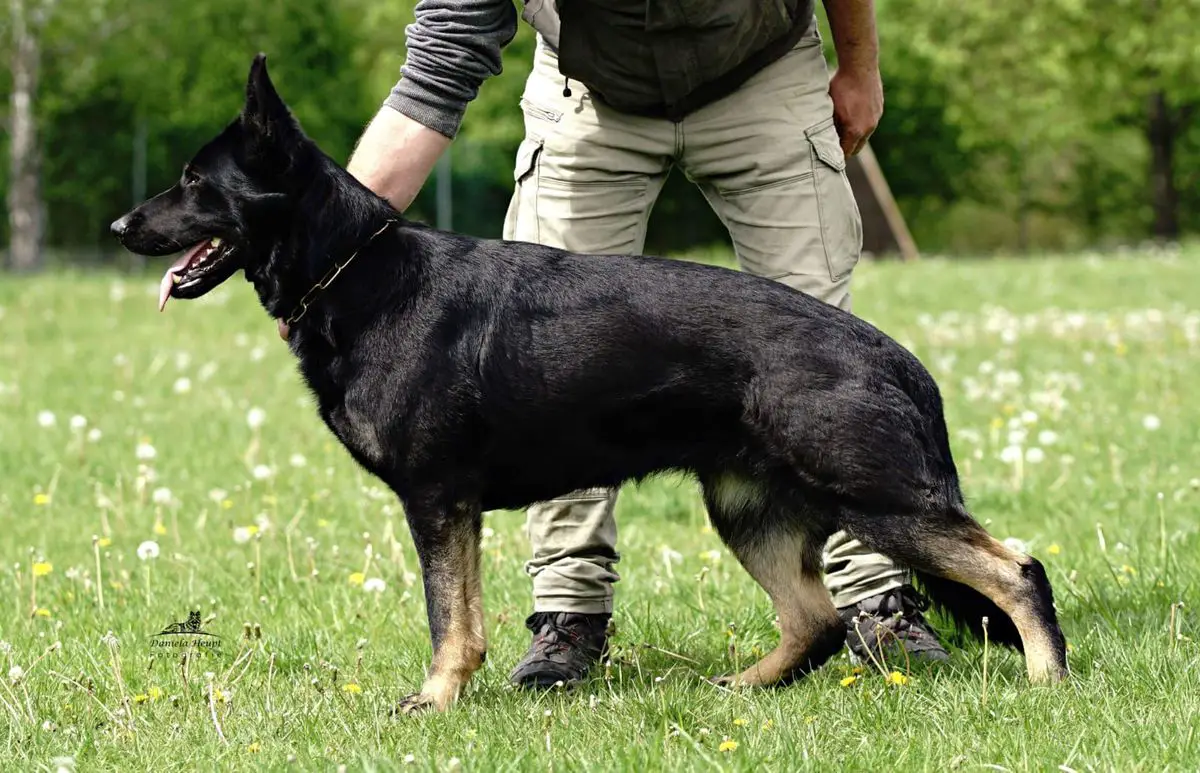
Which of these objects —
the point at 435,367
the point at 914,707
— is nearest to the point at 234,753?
the point at 435,367

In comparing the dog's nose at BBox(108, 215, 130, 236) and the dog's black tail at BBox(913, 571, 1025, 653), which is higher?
the dog's nose at BBox(108, 215, 130, 236)

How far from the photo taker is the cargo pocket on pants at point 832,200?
4.48 meters

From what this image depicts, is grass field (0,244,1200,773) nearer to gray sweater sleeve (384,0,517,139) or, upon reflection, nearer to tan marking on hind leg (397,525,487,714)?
tan marking on hind leg (397,525,487,714)

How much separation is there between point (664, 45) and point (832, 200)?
729mm

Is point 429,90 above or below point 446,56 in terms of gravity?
below

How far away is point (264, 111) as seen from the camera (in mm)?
3816

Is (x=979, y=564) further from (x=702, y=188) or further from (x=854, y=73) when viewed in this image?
(x=854, y=73)

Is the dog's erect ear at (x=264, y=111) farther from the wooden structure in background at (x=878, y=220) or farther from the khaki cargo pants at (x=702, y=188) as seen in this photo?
the wooden structure in background at (x=878, y=220)

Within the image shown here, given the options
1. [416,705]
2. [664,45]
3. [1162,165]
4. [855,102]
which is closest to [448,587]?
[416,705]

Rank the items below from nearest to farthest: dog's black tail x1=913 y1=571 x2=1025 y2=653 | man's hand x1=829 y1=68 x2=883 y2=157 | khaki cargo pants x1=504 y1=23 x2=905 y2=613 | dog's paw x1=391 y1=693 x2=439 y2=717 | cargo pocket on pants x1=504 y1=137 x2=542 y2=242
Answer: dog's paw x1=391 y1=693 x2=439 y2=717, dog's black tail x1=913 y1=571 x2=1025 y2=653, khaki cargo pants x1=504 y1=23 x2=905 y2=613, cargo pocket on pants x1=504 y1=137 x2=542 y2=242, man's hand x1=829 y1=68 x2=883 y2=157

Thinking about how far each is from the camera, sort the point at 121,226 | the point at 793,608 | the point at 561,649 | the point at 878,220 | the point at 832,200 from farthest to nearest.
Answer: the point at 878,220 → the point at 832,200 → the point at 561,649 → the point at 793,608 → the point at 121,226

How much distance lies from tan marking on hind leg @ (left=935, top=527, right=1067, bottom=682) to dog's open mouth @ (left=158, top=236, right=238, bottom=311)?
2.08m

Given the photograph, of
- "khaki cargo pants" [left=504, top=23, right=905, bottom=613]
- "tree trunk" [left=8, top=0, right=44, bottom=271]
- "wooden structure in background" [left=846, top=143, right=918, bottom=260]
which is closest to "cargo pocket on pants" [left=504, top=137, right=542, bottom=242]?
"khaki cargo pants" [left=504, top=23, right=905, bottom=613]

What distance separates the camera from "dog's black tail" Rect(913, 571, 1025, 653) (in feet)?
12.9
